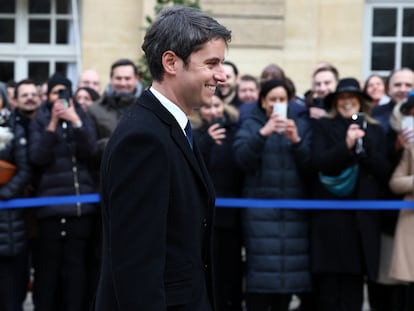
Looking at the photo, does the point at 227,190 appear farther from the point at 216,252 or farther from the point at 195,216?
the point at 195,216

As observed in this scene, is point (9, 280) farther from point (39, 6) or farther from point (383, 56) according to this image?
point (383, 56)

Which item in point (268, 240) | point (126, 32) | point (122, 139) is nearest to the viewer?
point (122, 139)

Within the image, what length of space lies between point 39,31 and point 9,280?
280 inches

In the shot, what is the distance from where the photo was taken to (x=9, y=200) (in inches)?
292

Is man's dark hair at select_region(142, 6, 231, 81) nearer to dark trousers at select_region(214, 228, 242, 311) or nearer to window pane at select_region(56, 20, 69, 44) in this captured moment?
dark trousers at select_region(214, 228, 242, 311)

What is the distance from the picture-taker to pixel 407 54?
1384 cm

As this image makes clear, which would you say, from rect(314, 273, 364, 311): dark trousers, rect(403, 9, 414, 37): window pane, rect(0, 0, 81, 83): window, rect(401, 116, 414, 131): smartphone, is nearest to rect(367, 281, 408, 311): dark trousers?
rect(314, 273, 364, 311): dark trousers

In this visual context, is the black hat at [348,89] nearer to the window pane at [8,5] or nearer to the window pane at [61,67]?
the window pane at [61,67]

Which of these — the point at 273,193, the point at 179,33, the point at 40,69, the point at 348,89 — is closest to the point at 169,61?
the point at 179,33

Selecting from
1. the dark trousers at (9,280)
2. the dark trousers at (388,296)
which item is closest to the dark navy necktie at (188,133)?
the dark trousers at (9,280)

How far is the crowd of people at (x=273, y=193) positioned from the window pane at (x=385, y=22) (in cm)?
637

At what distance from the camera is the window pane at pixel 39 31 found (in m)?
14.0

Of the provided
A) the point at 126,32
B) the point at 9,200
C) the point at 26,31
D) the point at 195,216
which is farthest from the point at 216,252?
the point at 26,31

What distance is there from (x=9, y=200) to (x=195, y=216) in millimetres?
4177
